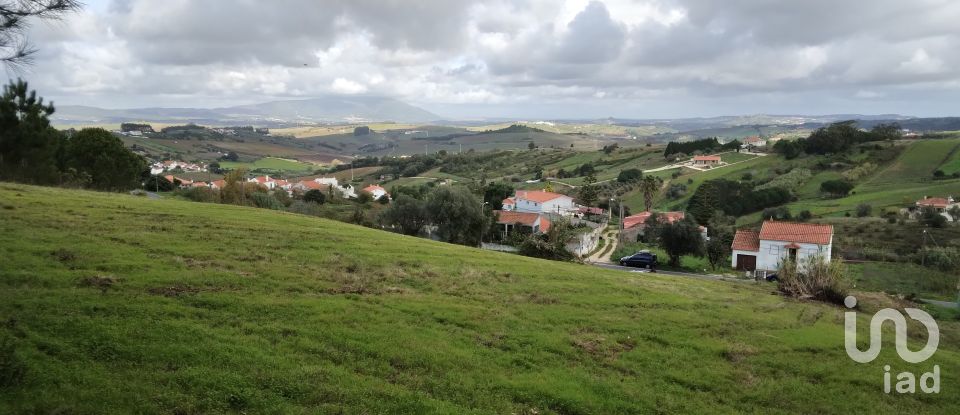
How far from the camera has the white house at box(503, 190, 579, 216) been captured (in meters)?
92.4

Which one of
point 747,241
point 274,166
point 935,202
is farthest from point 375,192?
point 935,202

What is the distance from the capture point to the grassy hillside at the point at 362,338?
916 cm

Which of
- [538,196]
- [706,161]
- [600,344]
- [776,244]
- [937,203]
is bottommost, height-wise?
[776,244]

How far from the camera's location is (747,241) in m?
55.7

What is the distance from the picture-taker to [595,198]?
104 metres

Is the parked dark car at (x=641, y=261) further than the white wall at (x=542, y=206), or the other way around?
the white wall at (x=542, y=206)

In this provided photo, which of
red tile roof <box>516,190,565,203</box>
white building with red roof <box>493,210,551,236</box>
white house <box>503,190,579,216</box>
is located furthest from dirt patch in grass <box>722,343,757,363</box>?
red tile roof <box>516,190,565,203</box>

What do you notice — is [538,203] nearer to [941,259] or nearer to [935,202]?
[941,259]

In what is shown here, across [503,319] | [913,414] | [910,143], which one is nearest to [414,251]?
[503,319]

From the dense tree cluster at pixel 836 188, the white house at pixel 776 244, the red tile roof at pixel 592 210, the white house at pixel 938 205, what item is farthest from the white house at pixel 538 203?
the white house at pixel 938 205

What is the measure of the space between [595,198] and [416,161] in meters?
87.5

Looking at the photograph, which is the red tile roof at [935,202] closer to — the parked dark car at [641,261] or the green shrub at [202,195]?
the parked dark car at [641,261]

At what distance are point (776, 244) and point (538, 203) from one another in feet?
143

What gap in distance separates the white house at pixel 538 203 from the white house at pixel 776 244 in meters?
37.7
